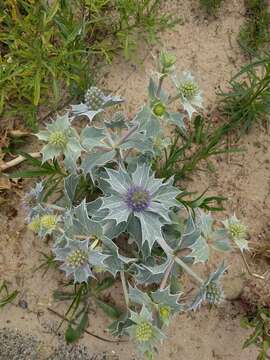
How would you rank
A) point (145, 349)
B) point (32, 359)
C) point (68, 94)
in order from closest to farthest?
point (145, 349)
point (32, 359)
point (68, 94)

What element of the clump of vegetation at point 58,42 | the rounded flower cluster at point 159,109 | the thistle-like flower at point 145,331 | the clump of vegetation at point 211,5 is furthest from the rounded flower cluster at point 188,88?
the clump of vegetation at point 211,5

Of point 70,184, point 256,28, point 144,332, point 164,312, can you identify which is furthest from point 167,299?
point 256,28

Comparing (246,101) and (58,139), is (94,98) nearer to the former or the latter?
(58,139)

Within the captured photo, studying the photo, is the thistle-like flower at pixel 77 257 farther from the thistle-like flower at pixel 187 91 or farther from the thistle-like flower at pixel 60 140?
the thistle-like flower at pixel 187 91

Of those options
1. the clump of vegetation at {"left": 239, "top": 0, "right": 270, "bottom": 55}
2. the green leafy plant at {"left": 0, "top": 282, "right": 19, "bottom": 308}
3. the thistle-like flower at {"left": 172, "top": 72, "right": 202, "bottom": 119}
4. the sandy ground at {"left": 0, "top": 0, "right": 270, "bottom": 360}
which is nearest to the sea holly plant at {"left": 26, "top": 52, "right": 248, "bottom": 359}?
the thistle-like flower at {"left": 172, "top": 72, "right": 202, "bottom": 119}

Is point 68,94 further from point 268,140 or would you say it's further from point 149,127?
point 268,140

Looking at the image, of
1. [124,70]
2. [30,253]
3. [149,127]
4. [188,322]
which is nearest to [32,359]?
[30,253]
